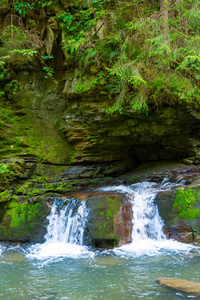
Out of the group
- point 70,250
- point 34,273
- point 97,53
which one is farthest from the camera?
point 97,53

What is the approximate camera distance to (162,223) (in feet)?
19.9

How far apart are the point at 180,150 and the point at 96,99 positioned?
3868mm

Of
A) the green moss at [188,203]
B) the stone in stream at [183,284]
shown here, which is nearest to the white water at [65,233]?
the stone in stream at [183,284]

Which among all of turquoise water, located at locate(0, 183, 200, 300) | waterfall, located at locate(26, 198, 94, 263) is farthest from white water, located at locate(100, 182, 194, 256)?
waterfall, located at locate(26, 198, 94, 263)

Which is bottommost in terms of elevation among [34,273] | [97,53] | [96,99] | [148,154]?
[34,273]

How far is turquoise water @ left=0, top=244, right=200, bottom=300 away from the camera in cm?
351

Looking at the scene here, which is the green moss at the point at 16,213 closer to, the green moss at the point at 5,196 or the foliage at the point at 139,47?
the green moss at the point at 5,196

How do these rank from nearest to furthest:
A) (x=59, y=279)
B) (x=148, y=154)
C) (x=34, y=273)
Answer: (x=59, y=279)
(x=34, y=273)
(x=148, y=154)

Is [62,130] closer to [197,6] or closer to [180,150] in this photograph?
[180,150]

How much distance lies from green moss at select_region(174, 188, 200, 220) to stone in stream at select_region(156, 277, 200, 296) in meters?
2.46

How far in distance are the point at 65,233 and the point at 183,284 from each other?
3546 mm

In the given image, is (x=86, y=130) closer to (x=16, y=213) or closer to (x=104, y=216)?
(x=104, y=216)

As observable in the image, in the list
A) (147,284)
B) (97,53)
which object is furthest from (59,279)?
(97,53)

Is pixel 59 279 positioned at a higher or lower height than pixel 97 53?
lower
